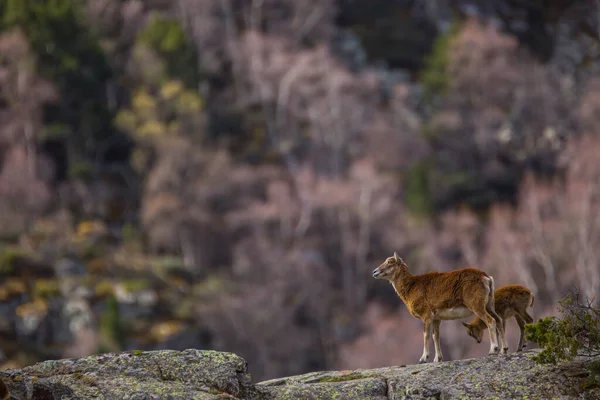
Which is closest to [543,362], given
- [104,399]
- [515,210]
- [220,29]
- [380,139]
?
[104,399]

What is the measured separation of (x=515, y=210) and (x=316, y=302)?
2234 cm

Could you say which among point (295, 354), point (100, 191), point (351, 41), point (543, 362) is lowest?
point (295, 354)

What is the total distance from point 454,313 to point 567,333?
2.20 meters

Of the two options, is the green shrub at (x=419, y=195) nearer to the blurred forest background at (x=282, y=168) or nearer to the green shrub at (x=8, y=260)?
the blurred forest background at (x=282, y=168)

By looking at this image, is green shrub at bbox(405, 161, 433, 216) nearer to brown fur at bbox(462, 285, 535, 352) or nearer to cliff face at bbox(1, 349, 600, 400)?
brown fur at bbox(462, 285, 535, 352)

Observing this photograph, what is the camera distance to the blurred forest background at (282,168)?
77.9 metres

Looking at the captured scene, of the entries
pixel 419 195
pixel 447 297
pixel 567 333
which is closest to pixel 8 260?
pixel 419 195

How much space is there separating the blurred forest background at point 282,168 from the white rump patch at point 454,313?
5056cm

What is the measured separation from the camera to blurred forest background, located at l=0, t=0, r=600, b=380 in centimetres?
7794

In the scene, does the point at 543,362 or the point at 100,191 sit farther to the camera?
the point at 100,191

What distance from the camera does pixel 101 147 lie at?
99.2 metres

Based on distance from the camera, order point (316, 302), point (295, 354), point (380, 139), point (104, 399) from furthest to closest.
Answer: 1. point (380, 139)
2. point (316, 302)
3. point (295, 354)
4. point (104, 399)

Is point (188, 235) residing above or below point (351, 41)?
below

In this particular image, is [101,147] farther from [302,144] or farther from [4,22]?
[302,144]
